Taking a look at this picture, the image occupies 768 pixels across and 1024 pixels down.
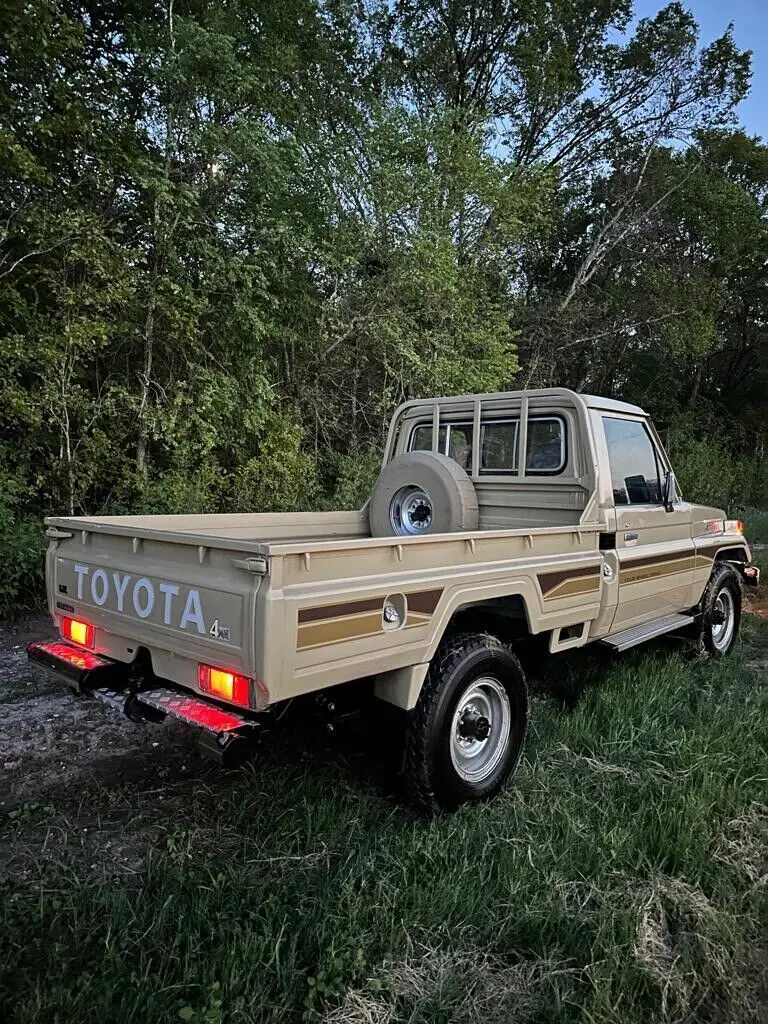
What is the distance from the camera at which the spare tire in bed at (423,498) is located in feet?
13.2

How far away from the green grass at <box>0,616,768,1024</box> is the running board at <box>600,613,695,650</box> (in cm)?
67

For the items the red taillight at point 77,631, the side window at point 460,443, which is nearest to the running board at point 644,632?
the side window at point 460,443

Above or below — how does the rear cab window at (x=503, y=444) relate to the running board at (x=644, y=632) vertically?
above

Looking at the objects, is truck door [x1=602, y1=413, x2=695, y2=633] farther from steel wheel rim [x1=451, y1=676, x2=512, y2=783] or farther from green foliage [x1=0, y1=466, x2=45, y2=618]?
green foliage [x1=0, y1=466, x2=45, y2=618]

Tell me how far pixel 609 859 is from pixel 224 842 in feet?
5.17

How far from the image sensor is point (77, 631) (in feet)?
10.2

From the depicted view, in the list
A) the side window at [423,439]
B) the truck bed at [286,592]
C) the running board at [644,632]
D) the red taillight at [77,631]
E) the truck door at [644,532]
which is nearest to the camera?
the truck bed at [286,592]

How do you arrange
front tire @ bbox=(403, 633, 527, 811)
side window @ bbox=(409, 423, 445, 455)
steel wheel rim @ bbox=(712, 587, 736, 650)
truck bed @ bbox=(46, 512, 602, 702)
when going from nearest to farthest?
truck bed @ bbox=(46, 512, 602, 702)
front tire @ bbox=(403, 633, 527, 811)
side window @ bbox=(409, 423, 445, 455)
steel wheel rim @ bbox=(712, 587, 736, 650)

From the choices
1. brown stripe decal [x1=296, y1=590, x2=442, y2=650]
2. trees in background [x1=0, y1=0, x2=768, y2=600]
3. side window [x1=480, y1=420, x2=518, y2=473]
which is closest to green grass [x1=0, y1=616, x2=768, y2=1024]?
brown stripe decal [x1=296, y1=590, x2=442, y2=650]

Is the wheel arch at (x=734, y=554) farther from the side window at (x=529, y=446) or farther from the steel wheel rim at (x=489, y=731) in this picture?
the steel wheel rim at (x=489, y=731)

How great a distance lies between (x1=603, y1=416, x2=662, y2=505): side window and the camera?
13.7 feet

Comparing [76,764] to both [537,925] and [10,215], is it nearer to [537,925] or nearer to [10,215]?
[537,925]

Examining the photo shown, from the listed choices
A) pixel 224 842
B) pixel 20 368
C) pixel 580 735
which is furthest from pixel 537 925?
pixel 20 368

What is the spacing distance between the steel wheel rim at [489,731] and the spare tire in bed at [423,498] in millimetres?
1168
